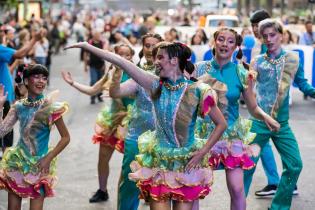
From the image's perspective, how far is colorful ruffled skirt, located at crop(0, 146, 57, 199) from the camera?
6684 millimetres

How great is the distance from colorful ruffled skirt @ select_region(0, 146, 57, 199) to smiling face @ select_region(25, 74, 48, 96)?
0.46m

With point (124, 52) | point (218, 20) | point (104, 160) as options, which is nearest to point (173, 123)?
point (124, 52)

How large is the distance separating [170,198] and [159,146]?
1.24ft

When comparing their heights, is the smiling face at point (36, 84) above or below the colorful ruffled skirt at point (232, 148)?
above

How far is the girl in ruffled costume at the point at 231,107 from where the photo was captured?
7.00 meters

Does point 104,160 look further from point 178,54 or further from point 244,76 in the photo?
point 178,54

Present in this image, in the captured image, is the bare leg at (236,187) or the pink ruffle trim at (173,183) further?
the bare leg at (236,187)

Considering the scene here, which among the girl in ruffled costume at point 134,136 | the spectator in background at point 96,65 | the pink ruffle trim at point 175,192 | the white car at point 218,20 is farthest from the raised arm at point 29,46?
the white car at point 218,20

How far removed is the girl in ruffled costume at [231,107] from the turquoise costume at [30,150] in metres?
1.28

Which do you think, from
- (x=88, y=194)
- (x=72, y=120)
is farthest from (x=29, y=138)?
(x=72, y=120)

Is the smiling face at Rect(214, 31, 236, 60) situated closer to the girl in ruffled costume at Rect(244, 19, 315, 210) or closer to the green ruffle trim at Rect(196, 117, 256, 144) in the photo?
the green ruffle trim at Rect(196, 117, 256, 144)

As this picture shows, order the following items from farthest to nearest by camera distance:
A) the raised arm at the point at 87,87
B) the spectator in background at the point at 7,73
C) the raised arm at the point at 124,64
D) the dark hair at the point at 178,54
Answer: the spectator in background at the point at 7,73 < the raised arm at the point at 87,87 < the dark hair at the point at 178,54 < the raised arm at the point at 124,64

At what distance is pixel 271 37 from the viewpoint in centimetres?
776

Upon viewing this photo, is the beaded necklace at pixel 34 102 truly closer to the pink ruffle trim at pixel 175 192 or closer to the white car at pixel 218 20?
the pink ruffle trim at pixel 175 192
